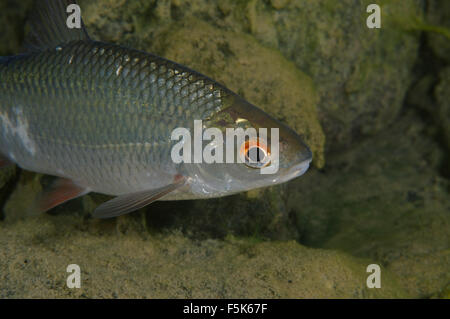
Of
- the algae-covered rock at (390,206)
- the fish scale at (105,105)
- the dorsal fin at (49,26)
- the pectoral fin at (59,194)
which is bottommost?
the algae-covered rock at (390,206)

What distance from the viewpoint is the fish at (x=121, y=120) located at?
2307mm

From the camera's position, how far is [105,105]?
239 cm

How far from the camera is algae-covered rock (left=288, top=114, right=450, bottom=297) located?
3.02m

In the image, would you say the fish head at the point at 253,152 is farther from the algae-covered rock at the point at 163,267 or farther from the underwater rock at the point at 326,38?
the underwater rock at the point at 326,38

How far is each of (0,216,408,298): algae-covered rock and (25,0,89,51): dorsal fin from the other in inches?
57.5

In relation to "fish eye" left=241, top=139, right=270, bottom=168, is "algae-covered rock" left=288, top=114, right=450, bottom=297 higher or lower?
lower

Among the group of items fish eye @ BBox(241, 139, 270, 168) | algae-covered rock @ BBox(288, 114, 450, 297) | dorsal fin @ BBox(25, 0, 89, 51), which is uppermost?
dorsal fin @ BBox(25, 0, 89, 51)

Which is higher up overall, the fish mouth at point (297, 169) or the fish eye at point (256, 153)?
the fish eye at point (256, 153)

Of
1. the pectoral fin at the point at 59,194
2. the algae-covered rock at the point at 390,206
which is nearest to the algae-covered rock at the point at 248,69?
the algae-covered rock at the point at 390,206

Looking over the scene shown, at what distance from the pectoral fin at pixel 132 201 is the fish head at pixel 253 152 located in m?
0.19

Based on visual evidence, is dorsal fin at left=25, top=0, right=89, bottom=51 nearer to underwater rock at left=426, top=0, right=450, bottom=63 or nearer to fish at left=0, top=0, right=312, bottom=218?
fish at left=0, top=0, right=312, bottom=218

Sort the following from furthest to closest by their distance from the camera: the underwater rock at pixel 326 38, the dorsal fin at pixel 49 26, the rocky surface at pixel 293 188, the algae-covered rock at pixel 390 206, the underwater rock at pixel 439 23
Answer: the underwater rock at pixel 439 23 < the underwater rock at pixel 326 38 < the algae-covered rock at pixel 390 206 < the dorsal fin at pixel 49 26 < the rocky surface at pixel 293 188

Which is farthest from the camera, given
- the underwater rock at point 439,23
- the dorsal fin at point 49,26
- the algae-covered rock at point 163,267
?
the underwater rock at point 439,23

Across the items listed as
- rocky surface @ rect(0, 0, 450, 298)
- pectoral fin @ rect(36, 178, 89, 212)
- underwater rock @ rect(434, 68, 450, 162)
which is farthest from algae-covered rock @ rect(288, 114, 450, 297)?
pectoral fin @ rect(36, 178, 89, 212)
